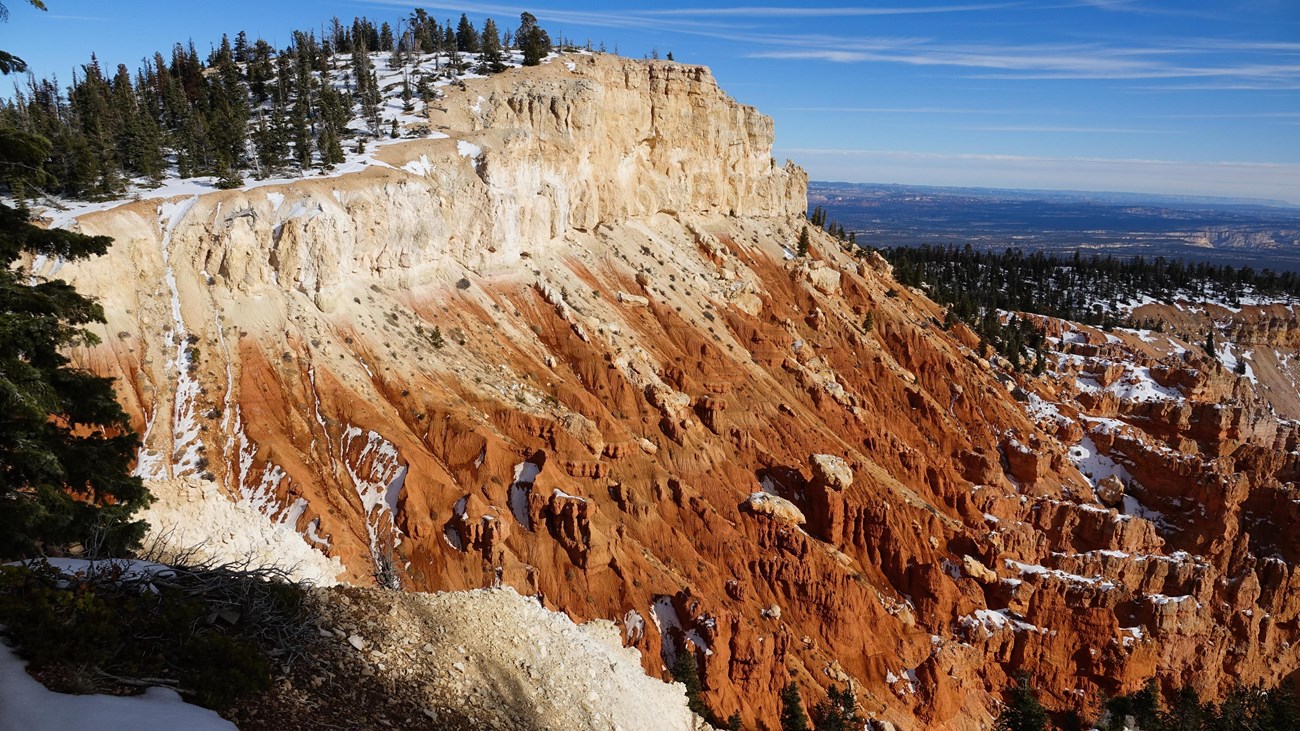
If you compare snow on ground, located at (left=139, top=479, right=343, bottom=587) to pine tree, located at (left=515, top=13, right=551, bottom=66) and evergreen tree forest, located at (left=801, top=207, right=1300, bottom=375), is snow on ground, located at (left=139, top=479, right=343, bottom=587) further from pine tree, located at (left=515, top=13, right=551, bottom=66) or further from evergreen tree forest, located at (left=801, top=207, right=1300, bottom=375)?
evergreen tree forest, located at (left=801, top=207, right=1300, bottom=375)

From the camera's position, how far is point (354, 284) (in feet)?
134

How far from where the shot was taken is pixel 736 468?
45000 millimetres

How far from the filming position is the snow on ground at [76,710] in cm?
670

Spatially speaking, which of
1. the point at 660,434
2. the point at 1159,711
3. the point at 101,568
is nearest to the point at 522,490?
the point at 660,434

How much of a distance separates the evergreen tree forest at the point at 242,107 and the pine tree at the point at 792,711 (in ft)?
129

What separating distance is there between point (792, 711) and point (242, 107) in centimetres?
6131

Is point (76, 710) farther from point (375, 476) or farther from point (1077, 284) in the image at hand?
point (1077, 284)

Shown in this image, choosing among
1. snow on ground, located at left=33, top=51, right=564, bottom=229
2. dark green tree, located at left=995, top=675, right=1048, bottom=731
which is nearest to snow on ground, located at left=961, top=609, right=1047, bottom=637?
dark green tree, located at left=995, top=675, right=1048, bottom=731

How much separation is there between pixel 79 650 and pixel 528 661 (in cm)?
768

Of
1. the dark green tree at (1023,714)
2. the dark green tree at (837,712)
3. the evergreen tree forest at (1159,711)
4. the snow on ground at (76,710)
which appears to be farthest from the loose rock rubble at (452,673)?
the evergreen tree forest at (1159,711)

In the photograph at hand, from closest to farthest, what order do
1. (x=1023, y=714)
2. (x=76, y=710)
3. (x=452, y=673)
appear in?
(x=76, y=710)
(x=452, y=673)
(x=1023, y=714)

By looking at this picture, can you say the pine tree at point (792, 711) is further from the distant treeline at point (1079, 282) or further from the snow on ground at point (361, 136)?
the distant treeline at point (1079, 282)

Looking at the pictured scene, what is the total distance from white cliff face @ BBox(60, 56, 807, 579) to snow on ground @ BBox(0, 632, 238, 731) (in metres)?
19.3

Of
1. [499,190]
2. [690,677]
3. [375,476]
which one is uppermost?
[499,190]
